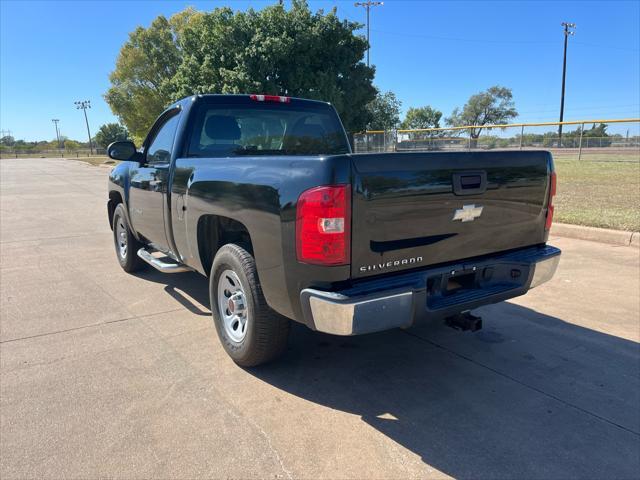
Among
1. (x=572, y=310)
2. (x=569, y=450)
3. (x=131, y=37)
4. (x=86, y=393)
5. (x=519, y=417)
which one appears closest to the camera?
(x=569, y=450)

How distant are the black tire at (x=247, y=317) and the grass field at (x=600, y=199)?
650 cm

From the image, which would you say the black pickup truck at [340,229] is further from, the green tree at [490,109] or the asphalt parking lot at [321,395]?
the green tree at [490,109]

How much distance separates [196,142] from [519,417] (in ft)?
11.0

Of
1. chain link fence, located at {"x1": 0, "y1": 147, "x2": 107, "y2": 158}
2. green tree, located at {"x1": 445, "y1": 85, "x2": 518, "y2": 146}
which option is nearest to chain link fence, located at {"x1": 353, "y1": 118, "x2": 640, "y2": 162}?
green tree, located at {"x1": 445, "y1": 85, "x2": 518, "y2": 146}

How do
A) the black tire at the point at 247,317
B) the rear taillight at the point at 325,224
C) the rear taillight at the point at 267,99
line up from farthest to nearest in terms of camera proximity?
the rear taillight at the point at 267,99 → the black tire at the point at 247,317 → the rear taillight at the point at 325,224

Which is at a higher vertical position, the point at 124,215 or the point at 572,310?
the point at 124,215

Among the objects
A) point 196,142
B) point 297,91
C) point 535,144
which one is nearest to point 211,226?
point 196,142

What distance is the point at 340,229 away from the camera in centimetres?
250

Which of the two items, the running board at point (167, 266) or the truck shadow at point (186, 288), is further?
the truck shadow at point (186, 288)

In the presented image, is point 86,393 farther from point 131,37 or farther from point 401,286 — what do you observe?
point 131,37

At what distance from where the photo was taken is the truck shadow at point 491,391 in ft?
8.32

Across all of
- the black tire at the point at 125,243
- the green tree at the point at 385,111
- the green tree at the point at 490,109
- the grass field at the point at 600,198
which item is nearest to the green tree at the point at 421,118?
the green tree at the point at 490,109

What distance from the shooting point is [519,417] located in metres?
2.88

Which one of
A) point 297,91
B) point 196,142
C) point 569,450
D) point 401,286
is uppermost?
point 297,91
